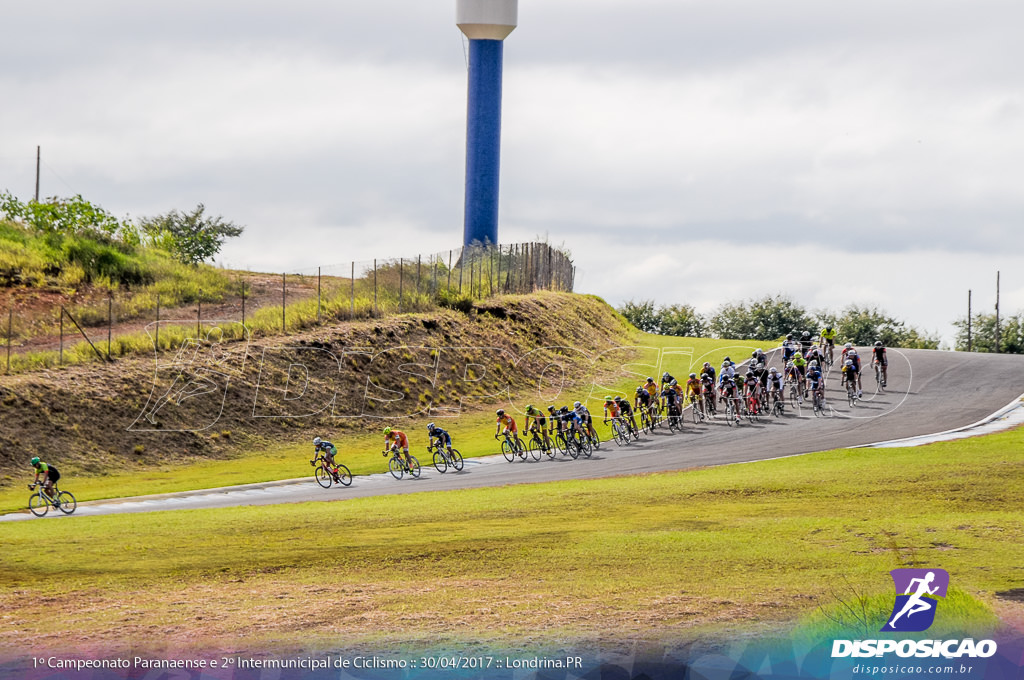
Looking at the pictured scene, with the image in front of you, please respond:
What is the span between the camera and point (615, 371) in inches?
2665

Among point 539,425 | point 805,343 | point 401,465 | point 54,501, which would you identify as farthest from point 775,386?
point 54,501

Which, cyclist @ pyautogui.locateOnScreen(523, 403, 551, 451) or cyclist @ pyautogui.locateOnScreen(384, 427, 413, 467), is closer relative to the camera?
cyclist @ pyautogui.locateOnScreen(384, 427, 413, 467)

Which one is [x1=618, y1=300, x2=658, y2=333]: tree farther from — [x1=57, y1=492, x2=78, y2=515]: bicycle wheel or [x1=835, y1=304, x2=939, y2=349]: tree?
[x1=57, y1=492, x2=78, y2=515]: bicycle wheel

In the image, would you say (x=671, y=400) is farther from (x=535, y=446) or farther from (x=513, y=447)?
(x=513, y=447)

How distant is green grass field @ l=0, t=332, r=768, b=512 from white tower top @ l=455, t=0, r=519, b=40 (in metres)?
22.9

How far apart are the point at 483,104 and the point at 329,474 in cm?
4034

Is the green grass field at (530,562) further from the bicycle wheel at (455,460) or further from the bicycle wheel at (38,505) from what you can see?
the bicycle wheel at (455,460)

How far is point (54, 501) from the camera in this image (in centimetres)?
3234

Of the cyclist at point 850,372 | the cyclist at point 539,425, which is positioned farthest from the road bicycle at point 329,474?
the cyclist at point 850,372

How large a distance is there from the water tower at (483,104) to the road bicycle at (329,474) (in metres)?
37.3

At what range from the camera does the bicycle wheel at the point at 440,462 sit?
39.7 meters

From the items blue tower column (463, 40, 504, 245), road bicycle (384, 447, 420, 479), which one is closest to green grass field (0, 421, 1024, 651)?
road bicycle (384, 447, 420, 479)

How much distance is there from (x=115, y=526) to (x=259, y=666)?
15.9 m

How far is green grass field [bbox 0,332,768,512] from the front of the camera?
3844 cm
